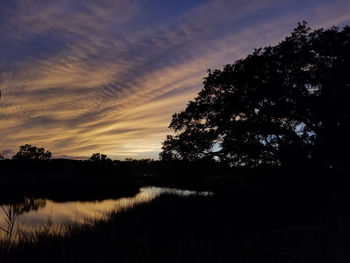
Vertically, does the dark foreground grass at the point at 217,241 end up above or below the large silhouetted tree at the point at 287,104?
below

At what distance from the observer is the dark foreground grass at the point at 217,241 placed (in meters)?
5.68

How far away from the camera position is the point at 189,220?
10891mm

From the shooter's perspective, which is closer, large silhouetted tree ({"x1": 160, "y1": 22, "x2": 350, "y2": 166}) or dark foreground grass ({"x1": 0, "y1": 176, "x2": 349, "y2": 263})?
dark foreground grass ({"x1": 0, "y1": 176, "x2": 349, "y2": 263})

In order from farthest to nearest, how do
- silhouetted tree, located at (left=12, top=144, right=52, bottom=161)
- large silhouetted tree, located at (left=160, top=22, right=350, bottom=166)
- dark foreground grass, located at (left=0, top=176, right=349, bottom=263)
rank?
silhouetted tree, located at (left=12, top=144, right=52, bottom=161)
large silhouetted tree, located at (left=160, top=22, right=350, bottom=166)
dark foreground grass, located at (left=0, top=176, right=349, bottom=263)

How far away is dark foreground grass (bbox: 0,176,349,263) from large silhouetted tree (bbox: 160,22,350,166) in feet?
19.8

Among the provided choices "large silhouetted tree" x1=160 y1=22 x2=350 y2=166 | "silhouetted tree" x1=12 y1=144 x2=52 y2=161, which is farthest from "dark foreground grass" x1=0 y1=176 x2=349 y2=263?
"silhouetted tree" x1=12 y1=144 x2=52 y2=161

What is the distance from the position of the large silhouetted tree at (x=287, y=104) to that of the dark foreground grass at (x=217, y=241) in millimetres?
6041

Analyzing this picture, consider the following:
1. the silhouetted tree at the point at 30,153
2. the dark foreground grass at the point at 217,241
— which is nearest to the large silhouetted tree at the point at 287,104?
the dark foreground grass at the point at 217,241

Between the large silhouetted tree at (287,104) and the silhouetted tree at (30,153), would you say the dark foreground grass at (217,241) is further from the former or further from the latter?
the silhouetted tree at (30,153)

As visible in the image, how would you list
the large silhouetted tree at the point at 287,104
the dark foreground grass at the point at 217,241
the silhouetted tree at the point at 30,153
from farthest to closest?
the silhouetted tree at the point at 30,153 < the large silhouetted tree at the point at 287,104 < the dark foreground grass at the point at 217,241

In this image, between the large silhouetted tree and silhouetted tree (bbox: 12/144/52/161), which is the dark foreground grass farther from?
silhouetted tree (bbox: 12/144/52/161)

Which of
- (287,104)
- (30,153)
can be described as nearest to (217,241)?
(287,104)

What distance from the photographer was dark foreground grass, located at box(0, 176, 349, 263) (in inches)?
Answer: 223

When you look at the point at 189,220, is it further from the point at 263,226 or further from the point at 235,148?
the point at 235,148
